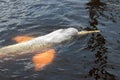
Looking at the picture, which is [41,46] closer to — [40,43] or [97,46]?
[40,43]

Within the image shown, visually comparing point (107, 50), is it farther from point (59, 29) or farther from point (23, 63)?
point (23, 63)

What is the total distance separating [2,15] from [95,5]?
350cm

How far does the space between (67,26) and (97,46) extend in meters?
1.63

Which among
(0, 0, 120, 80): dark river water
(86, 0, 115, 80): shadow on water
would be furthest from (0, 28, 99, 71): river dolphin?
(86, 0, 115, 80): shadow on water

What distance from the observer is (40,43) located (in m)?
9.01

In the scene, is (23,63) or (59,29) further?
(59,29)

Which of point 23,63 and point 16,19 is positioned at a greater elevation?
point 16,19

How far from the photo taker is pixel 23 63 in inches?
332

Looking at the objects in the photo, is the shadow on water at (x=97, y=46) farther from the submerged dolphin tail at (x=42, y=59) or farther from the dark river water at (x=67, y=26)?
the submerged dolphin tail at (x=42, y=59)

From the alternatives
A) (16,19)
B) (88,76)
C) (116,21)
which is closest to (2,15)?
(16,19)

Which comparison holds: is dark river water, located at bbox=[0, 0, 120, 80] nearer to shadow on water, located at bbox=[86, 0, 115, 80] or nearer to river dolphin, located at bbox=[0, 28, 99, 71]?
shadow on water, located at bbox=[86, 0, 115, 80]

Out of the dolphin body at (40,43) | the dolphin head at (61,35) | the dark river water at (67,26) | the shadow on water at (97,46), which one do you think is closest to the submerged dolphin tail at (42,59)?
the dark river water at (67,26)

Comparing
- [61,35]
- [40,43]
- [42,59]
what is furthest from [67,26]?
[42,59]

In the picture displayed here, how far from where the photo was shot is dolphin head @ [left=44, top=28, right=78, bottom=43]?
9.10 m
